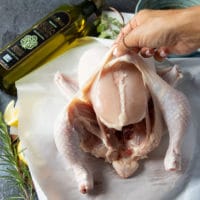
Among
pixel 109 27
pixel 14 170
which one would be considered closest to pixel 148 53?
pixel 109 27

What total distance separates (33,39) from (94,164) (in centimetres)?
31

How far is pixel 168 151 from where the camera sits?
82 cm

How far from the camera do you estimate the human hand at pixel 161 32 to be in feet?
2.49

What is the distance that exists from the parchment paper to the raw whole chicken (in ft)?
0.07

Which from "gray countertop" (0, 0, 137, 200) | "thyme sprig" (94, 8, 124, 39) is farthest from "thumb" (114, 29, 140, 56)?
"gray countertop" (0, 0, 137, 200)

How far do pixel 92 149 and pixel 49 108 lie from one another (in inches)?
5.3

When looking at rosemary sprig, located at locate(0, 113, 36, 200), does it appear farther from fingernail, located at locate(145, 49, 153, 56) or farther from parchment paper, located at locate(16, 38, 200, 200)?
fingernail, located at locate(145, 49, 153, 56)

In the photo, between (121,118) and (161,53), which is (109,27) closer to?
(161,53)

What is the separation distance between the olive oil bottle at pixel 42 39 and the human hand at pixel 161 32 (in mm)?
214

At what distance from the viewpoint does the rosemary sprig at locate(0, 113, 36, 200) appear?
2.86ft

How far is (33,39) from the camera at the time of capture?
1005 millimetres

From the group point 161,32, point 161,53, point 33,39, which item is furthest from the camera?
point 33,39

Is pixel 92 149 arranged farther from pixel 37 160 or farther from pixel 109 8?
pixel 109 8

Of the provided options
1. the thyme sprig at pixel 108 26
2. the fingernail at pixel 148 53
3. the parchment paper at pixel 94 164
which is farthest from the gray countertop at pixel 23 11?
the fingernail at pixel 148 53
